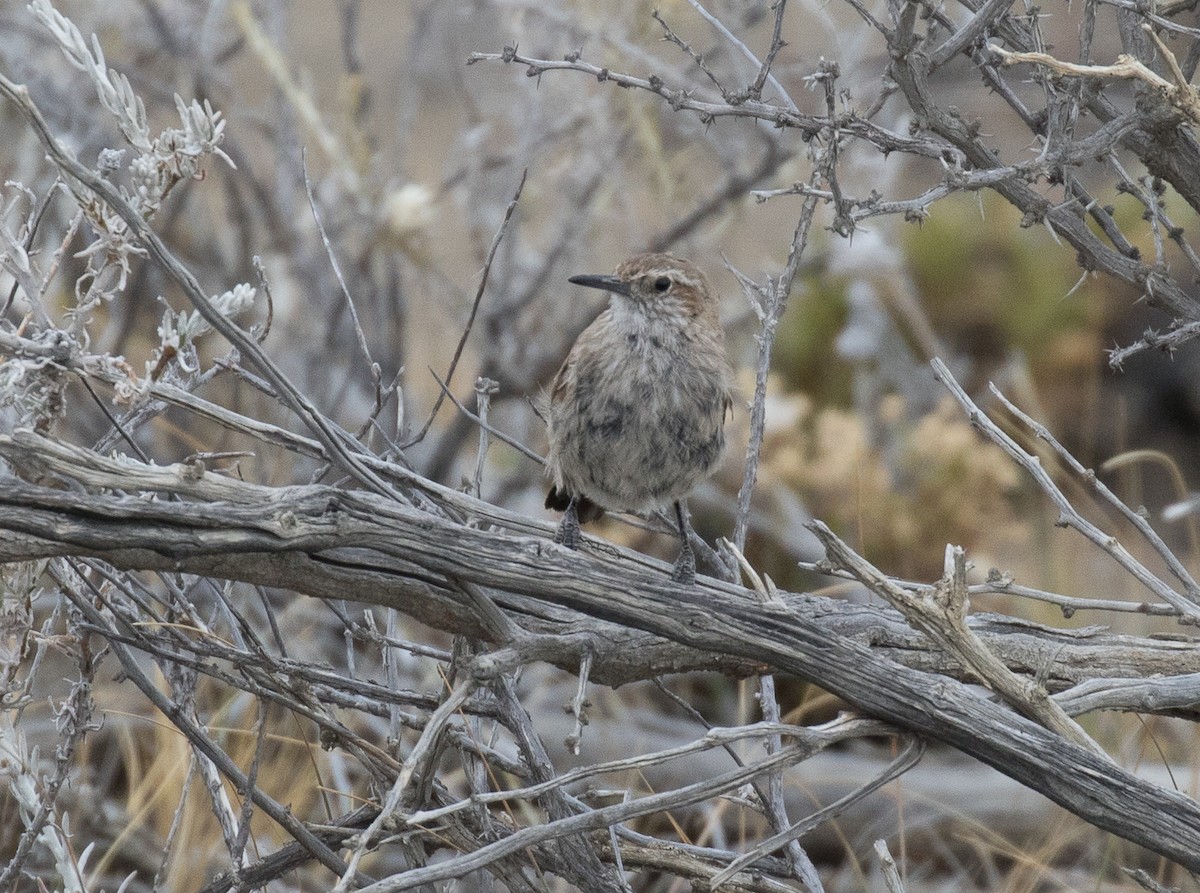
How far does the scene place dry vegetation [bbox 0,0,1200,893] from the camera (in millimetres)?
2320

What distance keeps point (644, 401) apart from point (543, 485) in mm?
3150

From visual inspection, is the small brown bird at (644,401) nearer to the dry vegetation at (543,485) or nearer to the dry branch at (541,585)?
the dry vegetation at (543,485)

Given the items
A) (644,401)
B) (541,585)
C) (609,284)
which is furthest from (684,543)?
(541,585)

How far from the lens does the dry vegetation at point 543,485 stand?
7.61ft

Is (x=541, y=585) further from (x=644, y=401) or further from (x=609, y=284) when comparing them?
(x=609, y=284)

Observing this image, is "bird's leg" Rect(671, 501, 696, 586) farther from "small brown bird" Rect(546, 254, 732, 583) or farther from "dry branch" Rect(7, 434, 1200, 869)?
"dry branch" Rect(7, 434, 1200, 869)

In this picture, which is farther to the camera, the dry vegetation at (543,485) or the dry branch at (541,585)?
Answer: the dry vegetation at (543,485)

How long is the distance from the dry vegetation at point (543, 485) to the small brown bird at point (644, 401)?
0.18 meters

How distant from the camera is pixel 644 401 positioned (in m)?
3.76

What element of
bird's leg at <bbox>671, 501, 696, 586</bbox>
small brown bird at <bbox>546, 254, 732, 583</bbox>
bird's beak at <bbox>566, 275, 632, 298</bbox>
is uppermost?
bird's beak at <bbox>566, 275, 632, 298</bbox>

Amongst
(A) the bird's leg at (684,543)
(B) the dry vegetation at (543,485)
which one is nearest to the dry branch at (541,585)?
(B) the dry vegetation at (543,485)

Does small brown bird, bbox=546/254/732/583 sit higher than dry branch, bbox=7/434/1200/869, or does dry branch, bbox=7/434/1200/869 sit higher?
small brown bird, bbox=546/254/732/583

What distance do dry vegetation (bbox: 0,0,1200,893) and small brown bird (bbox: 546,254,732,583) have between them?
181mm

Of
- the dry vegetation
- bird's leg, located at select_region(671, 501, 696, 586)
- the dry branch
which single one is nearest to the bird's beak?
the dry vegetation
